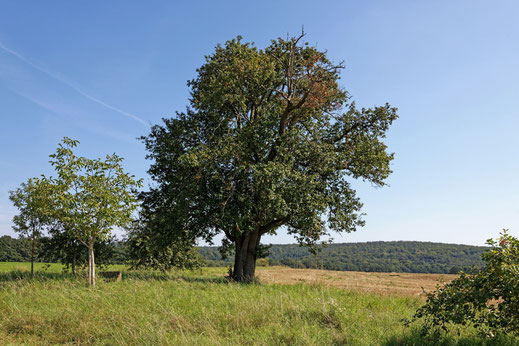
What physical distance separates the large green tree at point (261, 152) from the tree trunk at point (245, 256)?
0.06 meters

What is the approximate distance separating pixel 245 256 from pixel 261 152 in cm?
658

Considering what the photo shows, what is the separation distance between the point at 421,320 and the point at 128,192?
14.3 m

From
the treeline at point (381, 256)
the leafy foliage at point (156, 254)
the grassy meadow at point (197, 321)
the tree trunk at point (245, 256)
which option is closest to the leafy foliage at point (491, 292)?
the grassy meadow at point (197, 321)

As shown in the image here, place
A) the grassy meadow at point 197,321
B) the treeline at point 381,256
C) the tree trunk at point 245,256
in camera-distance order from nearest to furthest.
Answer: the grassy meadow at point 197,321 → the tree trunk at point 245,256 → the treeline at point 381,256

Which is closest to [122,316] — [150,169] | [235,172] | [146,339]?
[146,339]

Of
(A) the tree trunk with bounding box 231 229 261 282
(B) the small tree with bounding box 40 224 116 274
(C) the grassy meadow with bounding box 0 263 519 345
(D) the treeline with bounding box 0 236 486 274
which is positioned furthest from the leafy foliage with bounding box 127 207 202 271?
(D) the treeline with bounding box 0 236 486 274

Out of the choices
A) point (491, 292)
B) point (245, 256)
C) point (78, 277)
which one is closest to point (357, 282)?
point (245, 256)

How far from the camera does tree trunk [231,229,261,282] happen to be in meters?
21.1

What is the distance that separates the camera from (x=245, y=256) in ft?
70.1

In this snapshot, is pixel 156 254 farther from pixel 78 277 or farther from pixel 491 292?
pixel 491 292

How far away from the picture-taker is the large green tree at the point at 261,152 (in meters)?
A: 18.4

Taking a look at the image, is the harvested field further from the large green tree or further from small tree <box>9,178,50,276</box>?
small tree <box>9,178,50,276</box>

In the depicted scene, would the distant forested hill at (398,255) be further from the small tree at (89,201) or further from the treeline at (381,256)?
the small tree at (89,201)

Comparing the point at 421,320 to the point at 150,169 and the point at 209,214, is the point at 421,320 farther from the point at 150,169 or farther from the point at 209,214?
the point at 150,169
